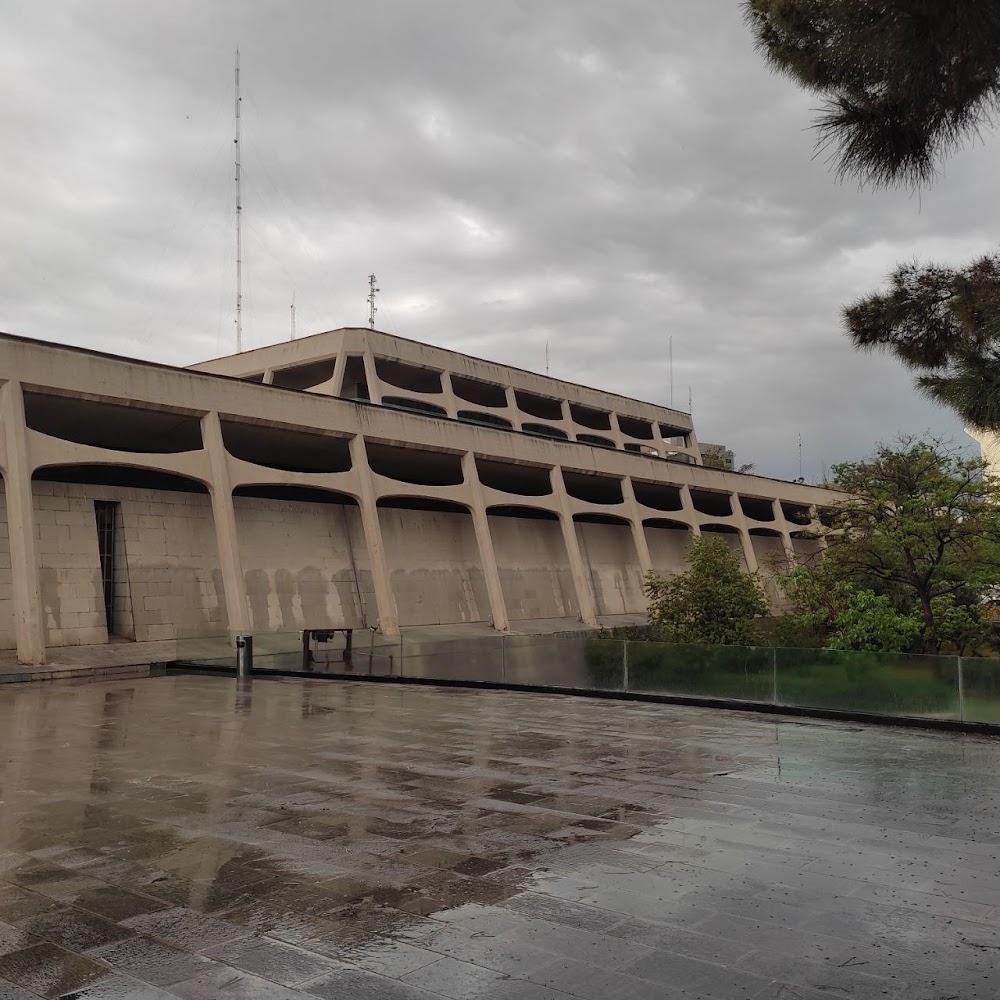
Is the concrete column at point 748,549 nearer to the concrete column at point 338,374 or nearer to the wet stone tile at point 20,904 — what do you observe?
the concrete column at point 338,374

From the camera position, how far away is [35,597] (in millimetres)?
23531

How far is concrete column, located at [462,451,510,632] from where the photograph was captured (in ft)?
124

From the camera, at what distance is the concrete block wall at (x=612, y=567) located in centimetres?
4856

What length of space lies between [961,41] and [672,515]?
4448cm

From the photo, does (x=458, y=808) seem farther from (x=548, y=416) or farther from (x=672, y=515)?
(x=548, y=416)

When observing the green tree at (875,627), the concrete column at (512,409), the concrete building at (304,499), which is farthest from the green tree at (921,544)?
the concrete column at (512,409)

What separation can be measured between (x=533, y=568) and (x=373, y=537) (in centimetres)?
1336

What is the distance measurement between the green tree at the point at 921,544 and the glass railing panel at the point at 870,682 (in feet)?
34.8

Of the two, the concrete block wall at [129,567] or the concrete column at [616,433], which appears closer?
the concrete block wall at [129,567]

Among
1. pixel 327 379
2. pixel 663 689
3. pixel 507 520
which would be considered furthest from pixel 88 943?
pixel 327 379

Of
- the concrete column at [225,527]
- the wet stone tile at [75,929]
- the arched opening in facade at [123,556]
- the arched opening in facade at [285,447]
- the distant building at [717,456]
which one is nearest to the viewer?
the wet stone tile at [75,929]

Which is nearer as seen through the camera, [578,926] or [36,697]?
[578,926]

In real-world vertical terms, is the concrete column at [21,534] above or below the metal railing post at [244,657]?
above

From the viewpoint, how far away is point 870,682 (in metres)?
13.9
